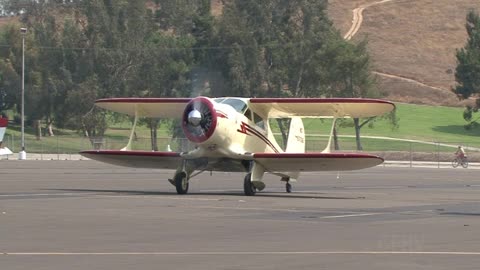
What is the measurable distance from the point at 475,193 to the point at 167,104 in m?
9.40

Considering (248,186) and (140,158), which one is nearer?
(248,186)

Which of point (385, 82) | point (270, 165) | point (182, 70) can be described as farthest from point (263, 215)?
point (385, 82)

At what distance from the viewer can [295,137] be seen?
34.5 metres

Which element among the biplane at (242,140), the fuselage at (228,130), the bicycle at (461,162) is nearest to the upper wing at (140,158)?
the biplane at (242,140)

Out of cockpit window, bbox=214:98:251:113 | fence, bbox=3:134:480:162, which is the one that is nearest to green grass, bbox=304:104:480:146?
fence, bbox=3:134:480:162

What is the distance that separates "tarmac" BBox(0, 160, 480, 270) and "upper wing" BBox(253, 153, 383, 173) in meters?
0.79

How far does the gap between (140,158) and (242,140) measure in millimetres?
3034

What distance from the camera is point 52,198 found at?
2708 cm

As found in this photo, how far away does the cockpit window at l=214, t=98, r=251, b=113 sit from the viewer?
1241 inches

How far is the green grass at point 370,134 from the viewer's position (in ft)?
273

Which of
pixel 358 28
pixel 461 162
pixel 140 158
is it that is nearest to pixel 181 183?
pixel 140 158

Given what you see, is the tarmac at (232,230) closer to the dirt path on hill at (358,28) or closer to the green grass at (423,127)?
the green grass at (423,127)

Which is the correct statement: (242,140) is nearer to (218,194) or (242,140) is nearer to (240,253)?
(218,194)

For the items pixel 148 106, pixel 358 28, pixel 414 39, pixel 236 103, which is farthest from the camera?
pixel 414 39
